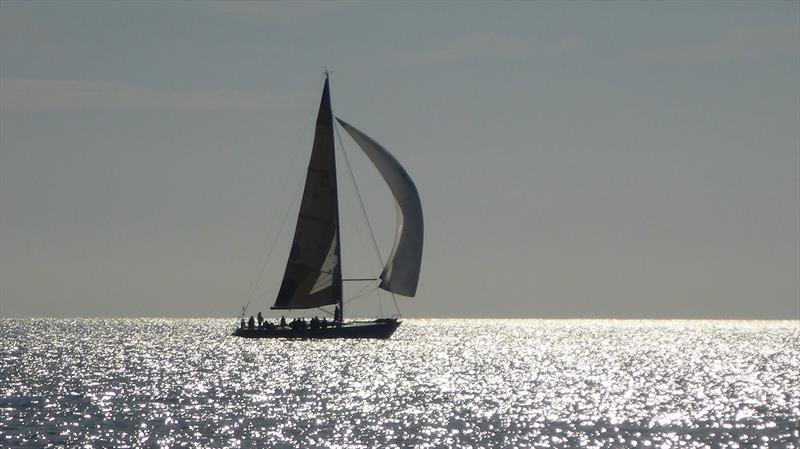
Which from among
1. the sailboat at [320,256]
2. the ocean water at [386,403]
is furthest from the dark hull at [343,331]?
the ocean water at [386,403]

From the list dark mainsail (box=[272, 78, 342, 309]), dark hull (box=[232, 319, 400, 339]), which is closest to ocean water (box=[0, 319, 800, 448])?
dark hull (box=[232, 319, 400, 339])

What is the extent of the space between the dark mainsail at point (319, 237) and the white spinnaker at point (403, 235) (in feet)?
22.2

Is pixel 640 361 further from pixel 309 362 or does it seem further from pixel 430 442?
pixel 430 442

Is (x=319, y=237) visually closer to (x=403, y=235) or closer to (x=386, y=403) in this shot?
(x=403, y=235)

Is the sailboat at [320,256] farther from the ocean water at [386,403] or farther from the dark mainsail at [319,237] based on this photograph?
the ocean water at [386,403]

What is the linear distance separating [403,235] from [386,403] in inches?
1095

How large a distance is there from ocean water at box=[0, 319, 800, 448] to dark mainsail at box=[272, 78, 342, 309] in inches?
206

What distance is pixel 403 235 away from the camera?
88875 mm

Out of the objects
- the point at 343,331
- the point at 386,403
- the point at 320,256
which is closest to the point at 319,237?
the point at 320,256

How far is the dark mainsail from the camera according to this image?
311 feet

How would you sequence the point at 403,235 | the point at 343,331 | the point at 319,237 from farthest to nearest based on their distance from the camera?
the point at 319,237
the point at 343,331
the point at 403,235

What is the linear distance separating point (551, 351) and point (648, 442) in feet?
299

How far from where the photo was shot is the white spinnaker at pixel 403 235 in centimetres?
8862

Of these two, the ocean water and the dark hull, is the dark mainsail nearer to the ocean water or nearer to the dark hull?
the dark hull
